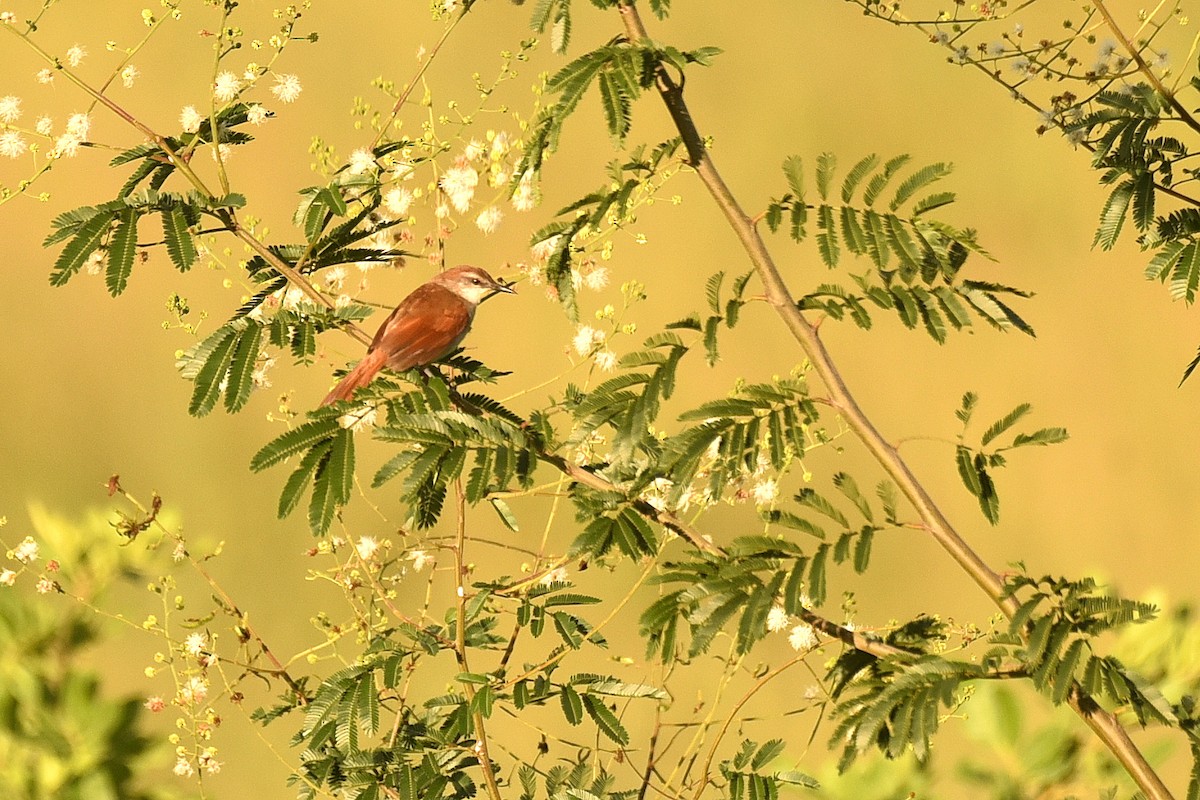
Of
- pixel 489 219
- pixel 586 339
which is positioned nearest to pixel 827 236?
pixel 586 339

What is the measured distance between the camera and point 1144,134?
179cm

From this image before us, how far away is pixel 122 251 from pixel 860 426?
1037 millimetres

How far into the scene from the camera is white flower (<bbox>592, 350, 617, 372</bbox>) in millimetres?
2004

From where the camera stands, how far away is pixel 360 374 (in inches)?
83.5

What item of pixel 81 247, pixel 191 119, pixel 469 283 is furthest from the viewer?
pixel 469 283

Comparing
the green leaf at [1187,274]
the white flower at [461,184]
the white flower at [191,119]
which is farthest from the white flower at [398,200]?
the green leaf at [1187,274]

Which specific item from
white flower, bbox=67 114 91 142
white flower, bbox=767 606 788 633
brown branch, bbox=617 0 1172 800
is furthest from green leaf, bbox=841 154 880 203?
white flower, bbox=67 114 91 142

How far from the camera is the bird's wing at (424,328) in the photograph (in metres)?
2.15

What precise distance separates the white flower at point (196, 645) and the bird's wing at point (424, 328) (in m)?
0.58

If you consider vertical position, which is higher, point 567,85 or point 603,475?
point 567,85

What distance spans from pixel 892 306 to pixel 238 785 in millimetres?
2427

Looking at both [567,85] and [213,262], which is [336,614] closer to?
[213,262]

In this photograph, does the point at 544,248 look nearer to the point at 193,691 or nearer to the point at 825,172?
the point at 825,172

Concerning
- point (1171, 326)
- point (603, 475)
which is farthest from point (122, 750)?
point (1171, 326)
